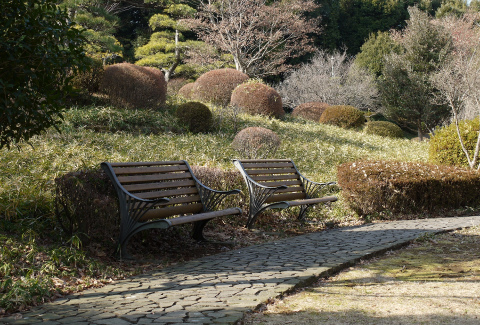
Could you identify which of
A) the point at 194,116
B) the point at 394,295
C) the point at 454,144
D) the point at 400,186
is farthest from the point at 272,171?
the point at 194,116

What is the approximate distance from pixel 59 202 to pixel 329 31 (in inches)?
1247

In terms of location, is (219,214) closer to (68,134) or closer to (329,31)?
(68,134)

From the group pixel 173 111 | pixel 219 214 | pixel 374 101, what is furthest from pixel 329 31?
pixel 219 214

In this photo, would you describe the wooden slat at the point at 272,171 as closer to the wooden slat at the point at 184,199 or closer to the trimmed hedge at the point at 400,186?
the trimmed hedge at the point at 400,186

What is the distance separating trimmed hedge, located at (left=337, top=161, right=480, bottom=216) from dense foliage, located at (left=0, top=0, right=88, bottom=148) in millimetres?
4702

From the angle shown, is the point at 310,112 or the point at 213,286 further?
the point at 310,112

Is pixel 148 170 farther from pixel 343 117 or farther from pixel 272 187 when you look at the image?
pixel 343 117

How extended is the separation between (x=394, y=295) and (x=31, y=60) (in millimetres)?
3229

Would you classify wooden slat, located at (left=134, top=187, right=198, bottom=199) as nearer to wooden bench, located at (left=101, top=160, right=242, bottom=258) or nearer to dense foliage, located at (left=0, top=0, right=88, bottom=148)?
wooden bench, located at (left=101, top=160, right=242, bottom=258)

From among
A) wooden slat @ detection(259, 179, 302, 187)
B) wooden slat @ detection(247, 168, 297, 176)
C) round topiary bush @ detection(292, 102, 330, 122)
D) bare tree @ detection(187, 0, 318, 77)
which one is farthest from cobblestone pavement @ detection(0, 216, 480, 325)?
bare tree @ detection(187, 0, 318, 77)

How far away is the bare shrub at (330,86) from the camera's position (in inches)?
969

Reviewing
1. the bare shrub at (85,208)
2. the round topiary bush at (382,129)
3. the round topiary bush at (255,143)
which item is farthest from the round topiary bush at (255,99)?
the bare shrub at (85,208)

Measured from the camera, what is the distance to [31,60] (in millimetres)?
3268

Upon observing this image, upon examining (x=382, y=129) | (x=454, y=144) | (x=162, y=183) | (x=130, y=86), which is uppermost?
(x=130, y=86)
